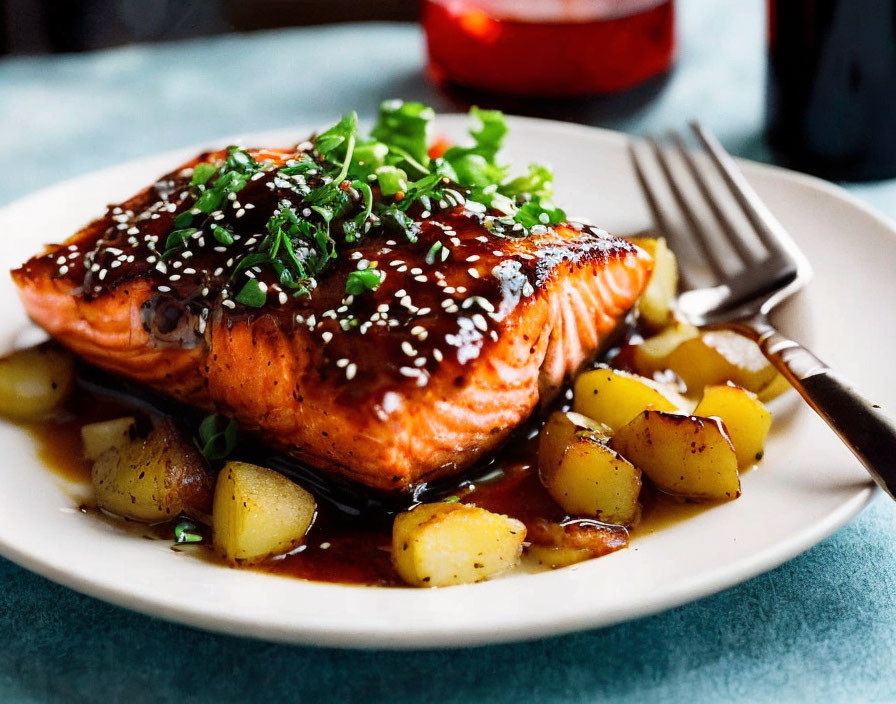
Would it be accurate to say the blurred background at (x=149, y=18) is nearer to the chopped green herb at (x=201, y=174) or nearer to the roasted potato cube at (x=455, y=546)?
the chopped green herb at (x=201, y=174)

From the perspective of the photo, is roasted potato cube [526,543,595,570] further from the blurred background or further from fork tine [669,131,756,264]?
the blurred background

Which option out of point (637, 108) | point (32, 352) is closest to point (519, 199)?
point (32, 352)

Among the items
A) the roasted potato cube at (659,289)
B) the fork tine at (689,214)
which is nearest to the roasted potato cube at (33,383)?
the roasted potato cube at (659,289)

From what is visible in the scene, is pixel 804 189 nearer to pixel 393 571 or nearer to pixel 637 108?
pixel 637 108

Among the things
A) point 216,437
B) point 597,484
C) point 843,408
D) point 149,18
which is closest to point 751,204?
point 843,408

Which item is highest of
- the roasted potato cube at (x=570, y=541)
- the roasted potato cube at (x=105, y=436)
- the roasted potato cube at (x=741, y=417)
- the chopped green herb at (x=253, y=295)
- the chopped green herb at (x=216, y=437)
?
the chopped green herb at (x=253, y=295)

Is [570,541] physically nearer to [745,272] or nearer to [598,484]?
[598,484]

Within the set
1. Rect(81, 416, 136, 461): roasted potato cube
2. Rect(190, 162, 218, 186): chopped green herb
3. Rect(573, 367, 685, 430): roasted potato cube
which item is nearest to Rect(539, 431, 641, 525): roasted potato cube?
Rect(573, 367, 685, 430): roasted potato cube
